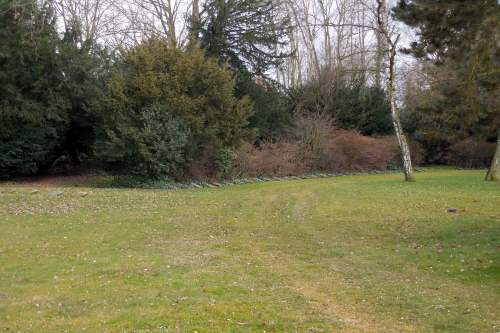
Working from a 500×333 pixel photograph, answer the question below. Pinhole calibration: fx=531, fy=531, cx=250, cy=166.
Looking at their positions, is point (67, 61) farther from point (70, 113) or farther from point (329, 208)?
point (329, 208)

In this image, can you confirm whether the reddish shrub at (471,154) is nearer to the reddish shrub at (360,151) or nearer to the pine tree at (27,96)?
the reddish shrub at (360,151)

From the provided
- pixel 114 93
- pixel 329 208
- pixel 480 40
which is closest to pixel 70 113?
pixel 114 93

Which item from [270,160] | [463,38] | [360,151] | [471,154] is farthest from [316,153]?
[463,38]

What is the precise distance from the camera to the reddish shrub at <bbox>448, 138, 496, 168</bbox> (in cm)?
3659

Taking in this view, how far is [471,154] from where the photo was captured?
37.4 metres

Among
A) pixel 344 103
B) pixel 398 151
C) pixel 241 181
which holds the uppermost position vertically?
pixel 344 103

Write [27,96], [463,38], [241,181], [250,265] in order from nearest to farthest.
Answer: [250,265], [463,38], [27,96], [241,181]

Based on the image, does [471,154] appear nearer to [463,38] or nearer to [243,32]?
[243,32]

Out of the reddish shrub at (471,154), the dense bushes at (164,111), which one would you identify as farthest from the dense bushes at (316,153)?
the reddish shrub at (471,154)

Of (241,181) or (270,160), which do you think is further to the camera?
(270,160)

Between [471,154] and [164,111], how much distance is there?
23.9 meters

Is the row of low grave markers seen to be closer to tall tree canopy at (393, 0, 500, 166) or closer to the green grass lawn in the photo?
the green grass lawn

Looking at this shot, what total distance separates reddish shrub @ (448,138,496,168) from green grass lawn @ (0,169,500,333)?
20.6 metres

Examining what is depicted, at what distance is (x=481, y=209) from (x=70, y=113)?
20.8 m
